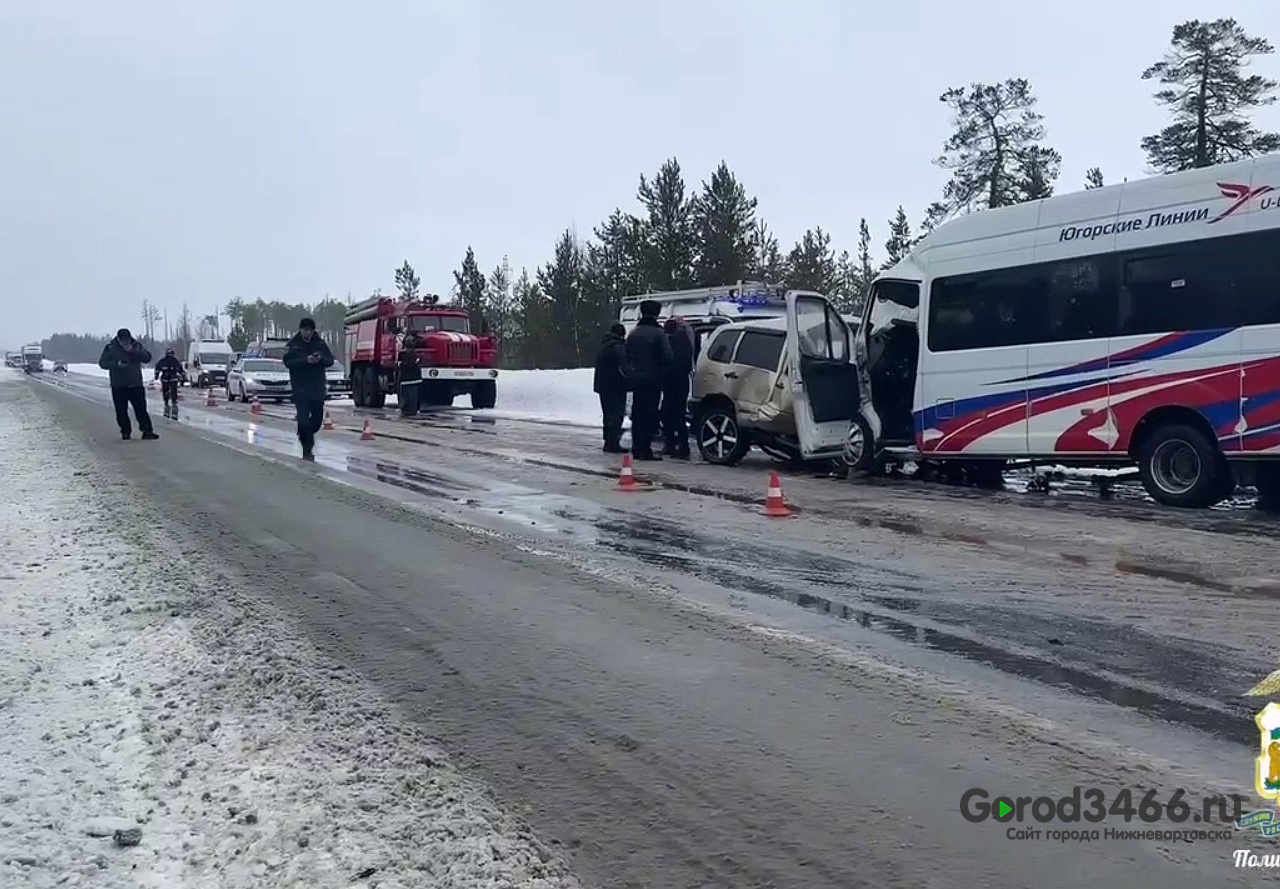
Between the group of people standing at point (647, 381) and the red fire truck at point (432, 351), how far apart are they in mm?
14417

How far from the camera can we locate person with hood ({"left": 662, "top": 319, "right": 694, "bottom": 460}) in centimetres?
1540

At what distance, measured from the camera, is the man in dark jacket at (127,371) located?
17.6 m

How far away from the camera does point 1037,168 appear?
39.5m

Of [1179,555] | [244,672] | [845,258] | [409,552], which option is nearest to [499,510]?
[409,552]

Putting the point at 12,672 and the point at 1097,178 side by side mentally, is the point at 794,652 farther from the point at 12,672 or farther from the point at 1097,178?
the point at 1097,178

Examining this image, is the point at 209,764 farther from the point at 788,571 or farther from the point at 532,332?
the point at 532,332

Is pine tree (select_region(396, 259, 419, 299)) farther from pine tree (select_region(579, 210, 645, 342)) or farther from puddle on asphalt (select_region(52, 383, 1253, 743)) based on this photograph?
puddle on asphalt (select_region(52, 383, 1253, 743))

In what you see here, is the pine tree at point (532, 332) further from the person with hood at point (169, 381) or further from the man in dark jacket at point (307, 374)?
the man in dark jacket at point (307, 374)

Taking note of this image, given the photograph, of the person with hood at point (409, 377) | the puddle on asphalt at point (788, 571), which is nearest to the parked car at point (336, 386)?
the person with hood at point (409, 377)

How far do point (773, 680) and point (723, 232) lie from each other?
38.5 meters

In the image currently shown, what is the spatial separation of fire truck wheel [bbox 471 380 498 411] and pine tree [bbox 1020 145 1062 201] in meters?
21.8

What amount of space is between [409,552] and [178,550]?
178cm

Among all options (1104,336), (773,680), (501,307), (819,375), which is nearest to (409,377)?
(819,375)

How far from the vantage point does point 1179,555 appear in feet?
25.1
